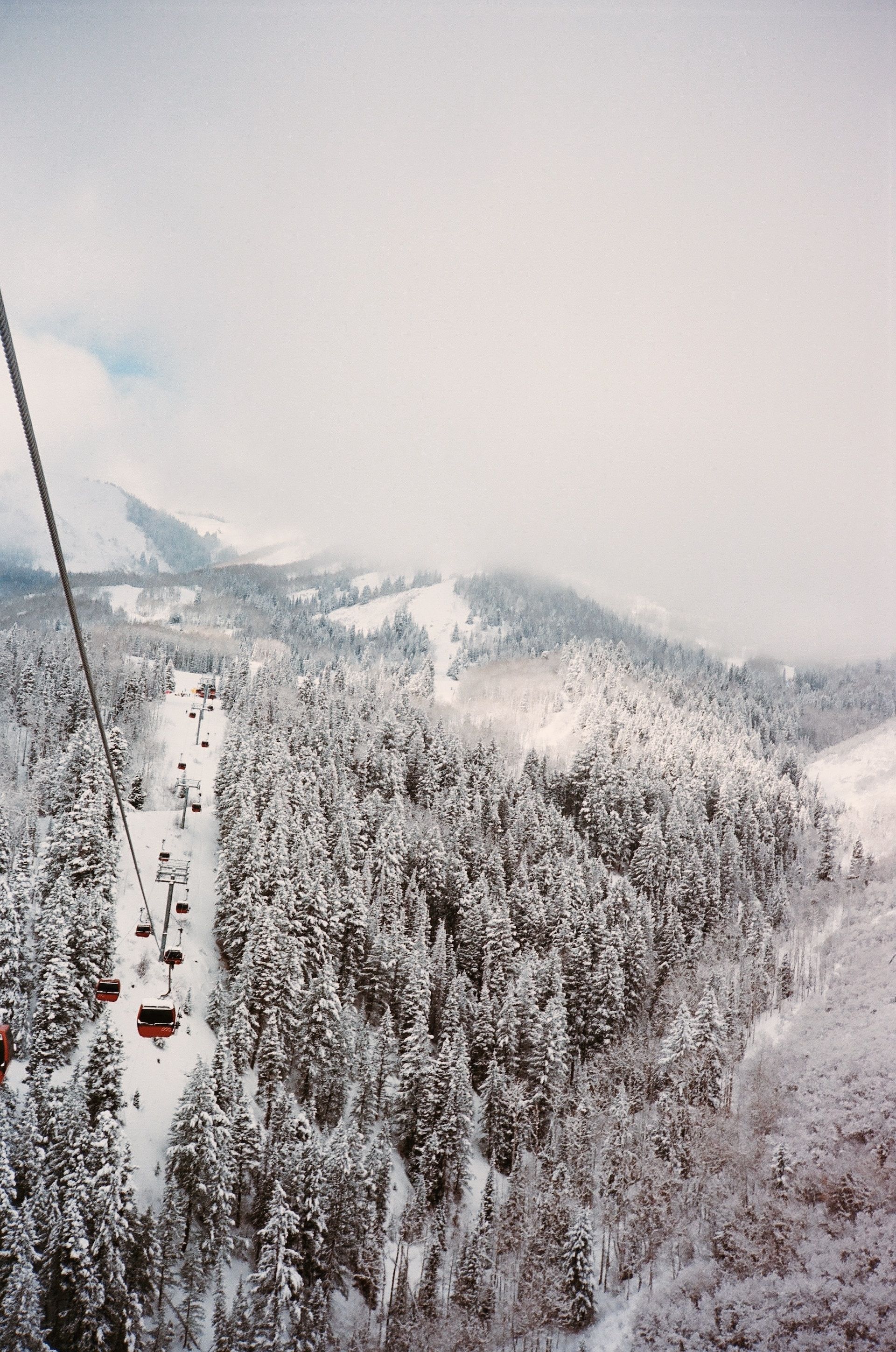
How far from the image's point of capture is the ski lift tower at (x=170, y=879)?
2130 inches

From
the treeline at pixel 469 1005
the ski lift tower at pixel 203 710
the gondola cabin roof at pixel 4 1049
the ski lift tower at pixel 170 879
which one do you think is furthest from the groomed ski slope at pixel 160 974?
the ski lift tower at pixel 203 710

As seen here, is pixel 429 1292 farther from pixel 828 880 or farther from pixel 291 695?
pixel 291 695

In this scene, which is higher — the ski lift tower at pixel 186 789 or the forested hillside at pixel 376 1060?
the ski lift tower at pixel 186 789

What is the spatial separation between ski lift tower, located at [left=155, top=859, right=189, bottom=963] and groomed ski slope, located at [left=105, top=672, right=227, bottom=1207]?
1106 millimetres

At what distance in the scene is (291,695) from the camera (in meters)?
143

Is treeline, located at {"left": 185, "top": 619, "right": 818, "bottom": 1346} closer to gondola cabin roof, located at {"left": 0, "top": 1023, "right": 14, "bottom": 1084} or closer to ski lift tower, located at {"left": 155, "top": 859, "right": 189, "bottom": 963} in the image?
ski lift tower, located at {"left": 155, "top": 859, "right": 189, "bottom": 963}

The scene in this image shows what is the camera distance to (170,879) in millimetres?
65562

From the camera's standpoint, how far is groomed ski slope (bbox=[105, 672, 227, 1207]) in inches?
1909

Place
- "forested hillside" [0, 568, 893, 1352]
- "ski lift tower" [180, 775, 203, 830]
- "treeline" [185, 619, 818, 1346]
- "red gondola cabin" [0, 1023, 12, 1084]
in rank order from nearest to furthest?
"red gondola cabin" [0, 1023, 12, 1084], "forested hillside" [0, 568, 893, 1352], "treeline" [185, 619, 818, 1346], "ski lift tower" [180, 775, 203, 830]

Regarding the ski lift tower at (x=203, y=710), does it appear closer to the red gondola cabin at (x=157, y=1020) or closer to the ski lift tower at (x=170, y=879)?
the ski lift tower at (x=170, y=879)

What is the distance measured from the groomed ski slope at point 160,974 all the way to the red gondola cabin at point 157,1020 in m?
0.55

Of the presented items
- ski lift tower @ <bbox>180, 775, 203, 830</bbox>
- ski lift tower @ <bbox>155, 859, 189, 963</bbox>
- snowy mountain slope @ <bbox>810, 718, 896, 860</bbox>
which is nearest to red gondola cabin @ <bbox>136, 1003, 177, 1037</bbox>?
ski lift tower @ <bbox>155, 859, 189, 963</bbox>

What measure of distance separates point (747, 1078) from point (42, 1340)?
58048 mm

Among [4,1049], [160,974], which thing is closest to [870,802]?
[160,974]
